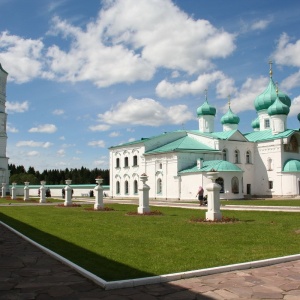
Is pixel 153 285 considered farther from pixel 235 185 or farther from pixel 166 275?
pixel 235 185

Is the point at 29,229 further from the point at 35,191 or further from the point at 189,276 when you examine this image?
A: the point at 35,191

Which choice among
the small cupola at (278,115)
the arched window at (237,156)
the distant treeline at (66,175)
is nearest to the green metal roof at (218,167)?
the arched window at (237,156)

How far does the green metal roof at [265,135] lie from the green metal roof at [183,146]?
6.44m

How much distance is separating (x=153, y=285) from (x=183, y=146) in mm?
37124

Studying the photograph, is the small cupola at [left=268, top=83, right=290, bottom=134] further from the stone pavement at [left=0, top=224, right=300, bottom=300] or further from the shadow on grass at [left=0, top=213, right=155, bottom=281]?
the stone pavement at [left=0, top=224, right=300, bottom=300]

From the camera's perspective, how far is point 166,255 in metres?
7.93

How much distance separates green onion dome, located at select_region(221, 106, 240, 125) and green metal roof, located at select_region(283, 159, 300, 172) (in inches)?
404

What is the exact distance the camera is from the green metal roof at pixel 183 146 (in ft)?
137

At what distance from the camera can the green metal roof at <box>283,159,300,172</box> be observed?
40.6 metres

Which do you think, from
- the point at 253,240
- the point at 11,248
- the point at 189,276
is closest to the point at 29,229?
the point at 11,248

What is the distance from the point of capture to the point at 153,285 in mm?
5754

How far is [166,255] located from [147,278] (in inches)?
83.1

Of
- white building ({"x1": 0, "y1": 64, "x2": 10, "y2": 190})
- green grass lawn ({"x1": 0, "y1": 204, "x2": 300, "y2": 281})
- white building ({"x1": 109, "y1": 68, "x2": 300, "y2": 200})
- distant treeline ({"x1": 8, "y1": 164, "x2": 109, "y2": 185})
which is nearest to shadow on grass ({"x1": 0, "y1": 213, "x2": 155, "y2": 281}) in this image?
green grass lawn ({"x1": 0, "y1": 204, "x2": 300, "y2": 281})

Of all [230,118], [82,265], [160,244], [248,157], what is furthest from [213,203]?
[230,118]
